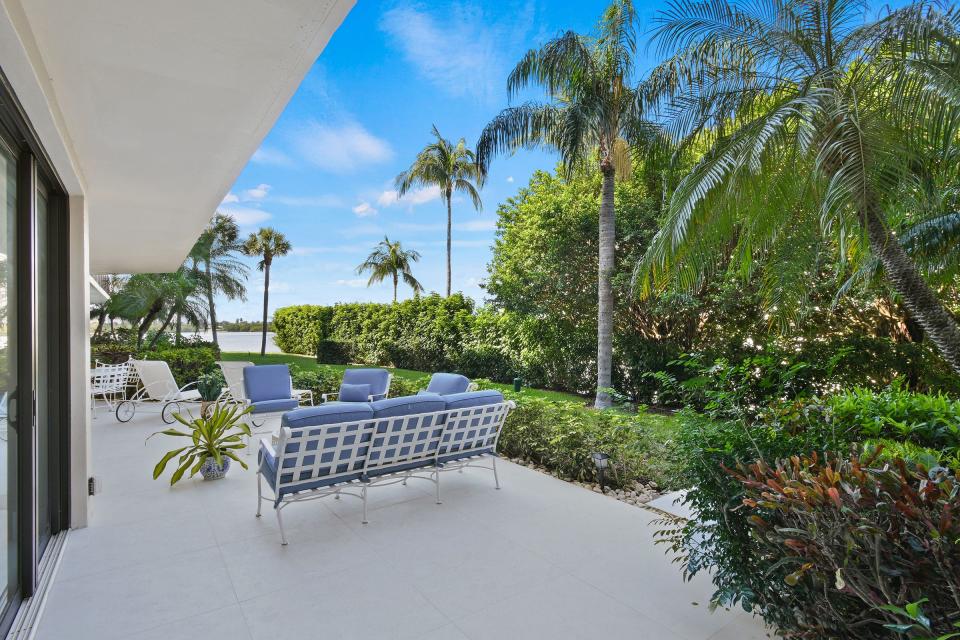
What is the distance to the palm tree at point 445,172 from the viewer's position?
21922 mm

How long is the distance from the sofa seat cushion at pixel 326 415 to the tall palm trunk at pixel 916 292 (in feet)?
17.1

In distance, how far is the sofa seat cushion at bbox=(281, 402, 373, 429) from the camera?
11.5ft

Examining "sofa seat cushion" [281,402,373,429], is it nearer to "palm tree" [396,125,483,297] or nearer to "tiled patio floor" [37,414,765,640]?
"tiled patio floor" [37,414,765,640]

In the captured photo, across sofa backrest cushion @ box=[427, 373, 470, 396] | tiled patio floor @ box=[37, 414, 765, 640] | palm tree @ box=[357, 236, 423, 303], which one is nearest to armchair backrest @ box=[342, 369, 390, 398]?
sofa backrest cushion @ box=[427, 373, 470, 396]

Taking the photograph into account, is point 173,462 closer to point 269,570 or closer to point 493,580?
point 269,570

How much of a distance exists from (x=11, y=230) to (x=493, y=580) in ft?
10.9

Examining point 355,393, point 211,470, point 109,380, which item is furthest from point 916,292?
point 109,380

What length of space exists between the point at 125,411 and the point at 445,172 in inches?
651

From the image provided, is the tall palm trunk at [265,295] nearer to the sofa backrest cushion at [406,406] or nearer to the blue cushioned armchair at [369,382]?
the blue cushioned armchair at [369,382]

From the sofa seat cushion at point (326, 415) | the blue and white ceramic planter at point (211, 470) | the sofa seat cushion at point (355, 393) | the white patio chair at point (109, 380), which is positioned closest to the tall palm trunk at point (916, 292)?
the sofa seat cushion at point (326, 415)

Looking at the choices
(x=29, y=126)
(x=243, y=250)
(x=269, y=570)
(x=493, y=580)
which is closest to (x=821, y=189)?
(x=493, y=580)

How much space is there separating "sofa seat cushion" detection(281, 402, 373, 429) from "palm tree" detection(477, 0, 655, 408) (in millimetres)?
6134

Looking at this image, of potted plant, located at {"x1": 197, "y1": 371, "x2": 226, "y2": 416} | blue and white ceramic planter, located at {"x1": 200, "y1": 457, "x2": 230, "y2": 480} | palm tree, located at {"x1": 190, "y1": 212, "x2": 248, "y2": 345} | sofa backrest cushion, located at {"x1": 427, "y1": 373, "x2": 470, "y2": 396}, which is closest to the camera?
blue and white ceramic planter, located at {"x1": 200, "y1": 457, "x2": 230, "y2": 480}

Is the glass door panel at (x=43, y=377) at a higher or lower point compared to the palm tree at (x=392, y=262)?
lower
